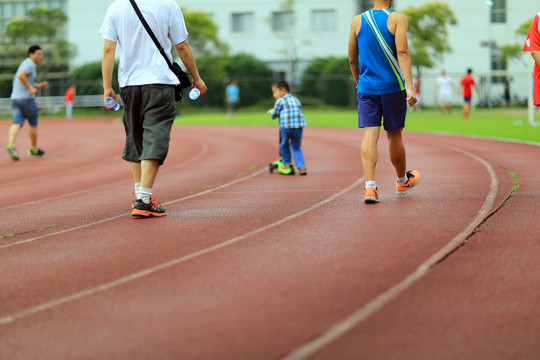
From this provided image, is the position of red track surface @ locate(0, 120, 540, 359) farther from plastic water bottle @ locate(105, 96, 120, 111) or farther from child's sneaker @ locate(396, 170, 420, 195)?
plastic water bottle @ locate(105, 96, 120, 111)

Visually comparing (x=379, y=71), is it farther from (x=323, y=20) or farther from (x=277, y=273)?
(x=323, y=20)

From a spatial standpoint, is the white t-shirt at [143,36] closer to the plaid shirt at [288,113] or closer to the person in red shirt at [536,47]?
the person in red shirt at [536,47]

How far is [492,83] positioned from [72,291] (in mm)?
51494

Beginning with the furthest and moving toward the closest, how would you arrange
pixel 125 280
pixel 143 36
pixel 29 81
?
pixel 29 81 → pixel 143 36 → pixel 125 280

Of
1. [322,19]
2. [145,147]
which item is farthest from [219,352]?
[322,19]

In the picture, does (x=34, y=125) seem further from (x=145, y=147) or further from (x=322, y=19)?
(x=322, y=19)

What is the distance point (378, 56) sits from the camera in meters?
8.09

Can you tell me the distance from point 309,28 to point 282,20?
2.15 metres

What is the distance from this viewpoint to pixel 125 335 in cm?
392

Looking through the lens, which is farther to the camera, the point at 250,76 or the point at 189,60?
the point at 250,76

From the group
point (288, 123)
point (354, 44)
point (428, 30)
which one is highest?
point (428, 30)

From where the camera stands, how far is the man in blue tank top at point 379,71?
7992 millimetres

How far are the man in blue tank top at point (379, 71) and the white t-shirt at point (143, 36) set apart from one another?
1682 mm

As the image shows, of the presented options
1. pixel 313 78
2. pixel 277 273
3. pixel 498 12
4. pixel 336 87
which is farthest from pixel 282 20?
pixel 277 273
